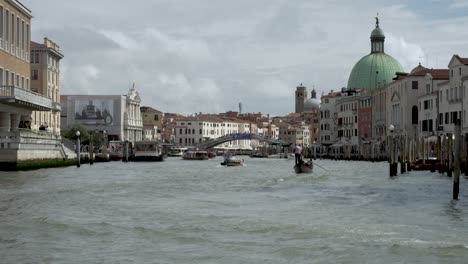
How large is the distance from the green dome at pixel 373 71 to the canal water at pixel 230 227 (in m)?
76.7

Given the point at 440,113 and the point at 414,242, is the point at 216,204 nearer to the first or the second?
the point at 414,242

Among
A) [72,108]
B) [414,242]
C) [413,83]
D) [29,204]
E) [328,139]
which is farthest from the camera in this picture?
[328,139]

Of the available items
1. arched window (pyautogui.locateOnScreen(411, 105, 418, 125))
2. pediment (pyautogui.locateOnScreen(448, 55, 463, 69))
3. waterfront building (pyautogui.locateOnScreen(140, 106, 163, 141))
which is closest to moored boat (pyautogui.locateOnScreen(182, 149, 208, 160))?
arched window (pyautogui.locateOnScreen(411, 105, 418, 125))

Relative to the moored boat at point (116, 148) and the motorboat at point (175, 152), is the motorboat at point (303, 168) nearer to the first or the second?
the moored boat at point (116, 148)

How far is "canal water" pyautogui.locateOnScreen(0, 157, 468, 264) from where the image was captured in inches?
441

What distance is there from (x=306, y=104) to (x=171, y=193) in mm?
166259

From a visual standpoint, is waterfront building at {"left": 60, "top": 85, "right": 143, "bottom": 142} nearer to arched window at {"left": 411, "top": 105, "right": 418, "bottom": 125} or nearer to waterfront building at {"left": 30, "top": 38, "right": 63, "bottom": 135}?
waterfront building at {"left": 30, "top": 38, "right": 63, "bottom": 135}

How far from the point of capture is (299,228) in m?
13.8

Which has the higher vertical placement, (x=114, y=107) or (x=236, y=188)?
(x=114, y=107)

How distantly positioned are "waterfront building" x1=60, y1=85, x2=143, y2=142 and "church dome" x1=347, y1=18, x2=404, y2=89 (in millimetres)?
27572

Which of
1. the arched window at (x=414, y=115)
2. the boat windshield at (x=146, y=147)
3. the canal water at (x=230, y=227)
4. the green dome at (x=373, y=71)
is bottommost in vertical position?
the canal water at (x=230, y=227)

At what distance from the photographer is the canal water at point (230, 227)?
11.2 m

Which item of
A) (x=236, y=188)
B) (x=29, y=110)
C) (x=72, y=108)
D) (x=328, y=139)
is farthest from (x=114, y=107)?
(x=236, y=188)

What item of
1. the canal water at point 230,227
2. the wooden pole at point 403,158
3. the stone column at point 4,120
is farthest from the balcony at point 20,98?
the wooden pole at point 403,158
